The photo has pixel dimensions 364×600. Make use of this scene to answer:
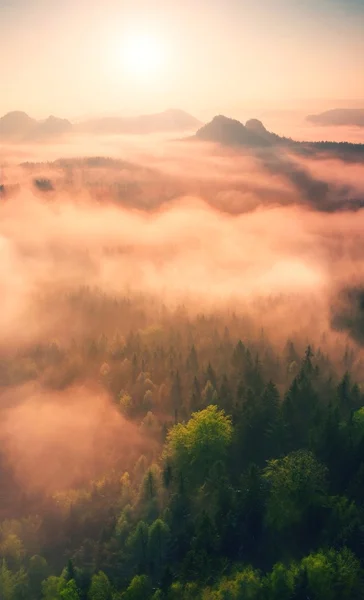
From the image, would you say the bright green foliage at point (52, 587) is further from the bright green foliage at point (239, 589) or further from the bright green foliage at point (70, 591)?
the bright green foliage at point (239, 589)

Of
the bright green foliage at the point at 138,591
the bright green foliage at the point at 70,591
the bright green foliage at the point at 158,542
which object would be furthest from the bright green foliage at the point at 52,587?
the bright green foliage at the point at 158,542

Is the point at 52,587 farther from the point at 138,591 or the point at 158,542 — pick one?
the point at 158,542

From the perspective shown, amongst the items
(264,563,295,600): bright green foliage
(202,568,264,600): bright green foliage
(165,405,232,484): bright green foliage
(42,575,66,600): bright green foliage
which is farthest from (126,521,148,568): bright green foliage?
(264,563,295,600): bright green foliage

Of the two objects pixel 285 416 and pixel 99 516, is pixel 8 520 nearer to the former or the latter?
pixel 99 516

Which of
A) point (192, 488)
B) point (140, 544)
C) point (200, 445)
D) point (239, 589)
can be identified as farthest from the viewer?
point (200, 445)

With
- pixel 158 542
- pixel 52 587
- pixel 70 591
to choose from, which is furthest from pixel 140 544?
pixel 52 587
